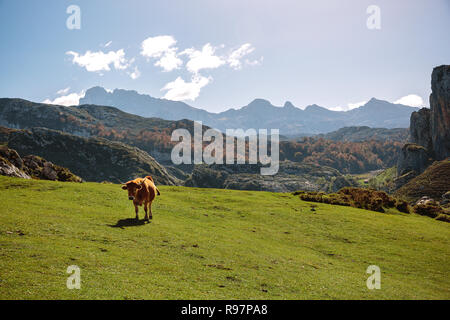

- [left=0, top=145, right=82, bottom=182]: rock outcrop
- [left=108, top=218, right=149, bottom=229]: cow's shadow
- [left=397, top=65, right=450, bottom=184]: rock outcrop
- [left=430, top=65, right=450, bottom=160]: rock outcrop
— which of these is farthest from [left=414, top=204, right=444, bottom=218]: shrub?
[left=430, top=65, right=450, bottom=160]: rock outcrop

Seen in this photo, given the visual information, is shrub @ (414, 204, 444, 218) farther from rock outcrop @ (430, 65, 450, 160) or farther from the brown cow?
rock outcrop @ (430, 65, 450, 160)

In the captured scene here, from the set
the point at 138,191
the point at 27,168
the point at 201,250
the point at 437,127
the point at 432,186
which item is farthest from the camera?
the point at 437,127

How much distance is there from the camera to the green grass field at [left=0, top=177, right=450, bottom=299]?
11586 mm

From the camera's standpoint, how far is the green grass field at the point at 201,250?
11586mm

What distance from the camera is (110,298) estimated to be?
397 inches

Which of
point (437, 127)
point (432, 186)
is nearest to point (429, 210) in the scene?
point (432, 186)

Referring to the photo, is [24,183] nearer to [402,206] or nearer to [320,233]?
[320,233]

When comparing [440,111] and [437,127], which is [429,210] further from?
[437,127]

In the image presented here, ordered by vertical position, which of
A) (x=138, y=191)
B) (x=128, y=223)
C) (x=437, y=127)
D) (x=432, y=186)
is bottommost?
(x=432, y=186)

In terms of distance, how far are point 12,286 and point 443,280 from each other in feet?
70.7

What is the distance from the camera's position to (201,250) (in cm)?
1722

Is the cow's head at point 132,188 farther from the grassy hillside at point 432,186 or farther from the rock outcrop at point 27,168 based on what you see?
the grassy hillside at point 432,186
